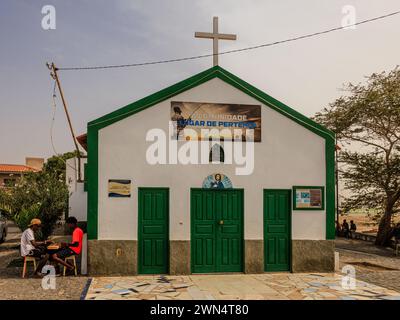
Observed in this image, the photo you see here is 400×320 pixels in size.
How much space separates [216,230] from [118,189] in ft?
9.42

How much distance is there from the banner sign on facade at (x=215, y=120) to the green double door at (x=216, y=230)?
5.01 ft

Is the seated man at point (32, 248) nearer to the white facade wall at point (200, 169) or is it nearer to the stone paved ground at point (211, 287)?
the stone paved ground at point (211, 287)

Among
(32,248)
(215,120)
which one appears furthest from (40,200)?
(215,120)

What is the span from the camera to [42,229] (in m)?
16.3

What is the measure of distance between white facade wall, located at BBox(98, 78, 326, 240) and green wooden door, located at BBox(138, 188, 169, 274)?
175mm

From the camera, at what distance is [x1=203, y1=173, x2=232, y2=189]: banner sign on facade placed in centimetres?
1172

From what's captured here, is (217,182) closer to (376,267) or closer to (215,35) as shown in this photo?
(215,35)

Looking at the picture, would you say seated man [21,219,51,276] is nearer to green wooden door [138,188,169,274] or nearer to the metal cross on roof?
green wooden door [138,188,169,274]

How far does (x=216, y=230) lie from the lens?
11719 millimetres

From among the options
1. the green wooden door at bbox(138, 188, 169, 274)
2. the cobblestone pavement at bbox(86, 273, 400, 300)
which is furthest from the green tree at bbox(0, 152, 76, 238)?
the cobblestone pavement at bbox(86, 273, 400, 300)
